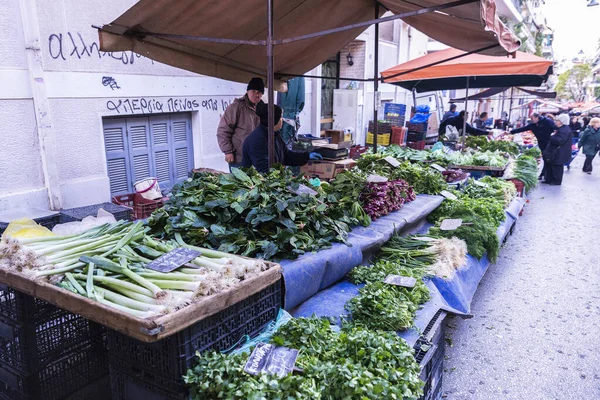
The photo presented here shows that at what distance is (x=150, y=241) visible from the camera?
8.65 ft

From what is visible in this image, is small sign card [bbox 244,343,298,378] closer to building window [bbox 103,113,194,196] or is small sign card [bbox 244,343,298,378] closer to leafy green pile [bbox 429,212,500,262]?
leafy green pile [bbox 429,212,500,262]

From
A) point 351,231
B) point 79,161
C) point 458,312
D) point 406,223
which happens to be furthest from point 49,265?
point 79,161

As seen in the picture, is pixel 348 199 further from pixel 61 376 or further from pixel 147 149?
pixel 147 149

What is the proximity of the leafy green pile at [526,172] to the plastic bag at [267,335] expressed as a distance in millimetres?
7571

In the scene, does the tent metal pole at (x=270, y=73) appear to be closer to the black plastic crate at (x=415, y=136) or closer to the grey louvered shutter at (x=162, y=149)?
the grey louvered shutter at (x=162, y=149)

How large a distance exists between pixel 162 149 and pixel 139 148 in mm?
484

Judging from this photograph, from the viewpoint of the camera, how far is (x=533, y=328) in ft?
13.9

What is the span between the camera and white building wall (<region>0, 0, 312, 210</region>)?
5.28 meters

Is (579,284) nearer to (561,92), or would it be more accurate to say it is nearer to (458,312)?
(458,312)

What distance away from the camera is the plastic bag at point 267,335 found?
2191mm

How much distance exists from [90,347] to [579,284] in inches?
213

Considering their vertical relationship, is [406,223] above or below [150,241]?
below

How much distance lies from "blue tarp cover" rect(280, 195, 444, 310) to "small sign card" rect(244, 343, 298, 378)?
61 centimetres

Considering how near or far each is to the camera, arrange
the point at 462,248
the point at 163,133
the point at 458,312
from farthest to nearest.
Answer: the point at 163,133 → the point at 462,248 → the point at 458,312
